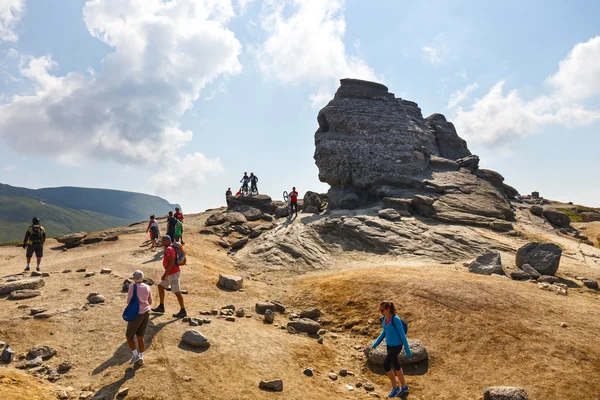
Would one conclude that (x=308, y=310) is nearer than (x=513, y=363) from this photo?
No

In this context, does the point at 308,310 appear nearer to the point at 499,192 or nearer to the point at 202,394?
the point at 202,394

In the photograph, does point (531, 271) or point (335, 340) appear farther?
point (531, 271)

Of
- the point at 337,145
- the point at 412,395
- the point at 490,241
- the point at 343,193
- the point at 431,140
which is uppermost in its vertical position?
the point at 431,140

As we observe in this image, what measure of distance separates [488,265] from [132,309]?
79.2 ft

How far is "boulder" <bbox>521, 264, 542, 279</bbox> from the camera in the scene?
2644cm

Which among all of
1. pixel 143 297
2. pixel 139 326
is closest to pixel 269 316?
pixel 139 326

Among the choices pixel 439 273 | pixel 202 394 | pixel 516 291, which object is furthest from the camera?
pixel 439 273

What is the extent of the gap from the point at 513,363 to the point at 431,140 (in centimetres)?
4244

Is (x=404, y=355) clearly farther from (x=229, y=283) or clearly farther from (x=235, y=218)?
(x=235, y=218)

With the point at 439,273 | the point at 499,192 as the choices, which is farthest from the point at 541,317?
the point at 499,192

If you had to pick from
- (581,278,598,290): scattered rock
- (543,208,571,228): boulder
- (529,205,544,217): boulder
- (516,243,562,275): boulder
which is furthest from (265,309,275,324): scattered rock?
(543,208,571,228): boulder

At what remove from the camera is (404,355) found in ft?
53.0

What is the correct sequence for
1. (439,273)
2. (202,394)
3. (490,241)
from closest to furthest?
(202,394), (439,273), (490,241)

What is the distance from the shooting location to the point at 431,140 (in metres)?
53.8
